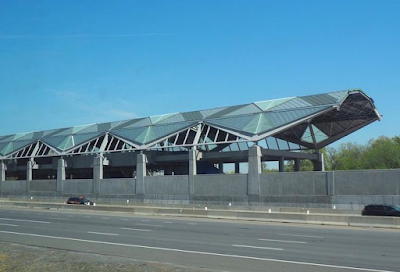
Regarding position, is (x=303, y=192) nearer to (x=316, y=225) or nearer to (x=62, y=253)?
(x=316, y=225)

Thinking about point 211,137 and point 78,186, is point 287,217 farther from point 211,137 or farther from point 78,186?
point 78,186

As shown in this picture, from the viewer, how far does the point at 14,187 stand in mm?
72125

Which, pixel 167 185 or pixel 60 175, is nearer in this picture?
pixel 167 185

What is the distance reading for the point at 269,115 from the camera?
49.9 meters

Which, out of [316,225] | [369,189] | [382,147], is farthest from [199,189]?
[382,147]

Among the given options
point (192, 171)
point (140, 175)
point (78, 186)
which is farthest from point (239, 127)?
point (78, 186)

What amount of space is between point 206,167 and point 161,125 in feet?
52.5

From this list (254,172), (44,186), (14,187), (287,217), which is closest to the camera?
(287,217)

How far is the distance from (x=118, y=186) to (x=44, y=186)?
17.1 meters

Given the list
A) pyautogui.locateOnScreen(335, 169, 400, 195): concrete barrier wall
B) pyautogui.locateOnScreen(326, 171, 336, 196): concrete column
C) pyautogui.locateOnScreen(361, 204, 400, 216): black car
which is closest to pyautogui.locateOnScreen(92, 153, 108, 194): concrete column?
pyautogui.locateOnScreen(326, 171, 336, 196): concrete column

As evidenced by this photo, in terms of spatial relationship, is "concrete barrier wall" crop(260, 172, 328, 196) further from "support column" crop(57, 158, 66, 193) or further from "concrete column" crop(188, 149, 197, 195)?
"support column" crop(57, 158, 66, 193)

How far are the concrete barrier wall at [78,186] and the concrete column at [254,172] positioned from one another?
25.9m

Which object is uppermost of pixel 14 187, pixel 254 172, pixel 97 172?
pixel 97 172

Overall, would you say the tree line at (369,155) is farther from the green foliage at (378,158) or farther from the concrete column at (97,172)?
the concrete column at (97,172)
